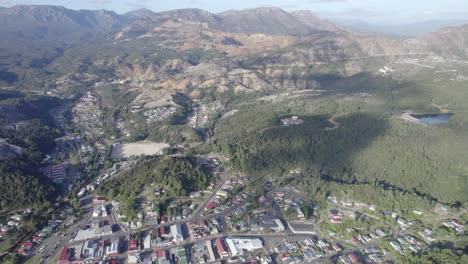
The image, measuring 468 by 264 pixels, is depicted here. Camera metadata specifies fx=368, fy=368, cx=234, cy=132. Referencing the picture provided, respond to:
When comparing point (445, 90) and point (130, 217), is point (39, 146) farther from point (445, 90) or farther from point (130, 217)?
point (445, 90)

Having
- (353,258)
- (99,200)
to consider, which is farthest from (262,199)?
(99,200)

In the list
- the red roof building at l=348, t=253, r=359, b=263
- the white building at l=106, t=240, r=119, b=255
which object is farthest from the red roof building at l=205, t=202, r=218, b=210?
the red roof building at l=348, t=253, r=359, b=263

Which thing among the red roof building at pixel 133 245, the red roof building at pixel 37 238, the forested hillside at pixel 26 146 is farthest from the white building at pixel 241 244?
the forested hillside at pixel 26 146

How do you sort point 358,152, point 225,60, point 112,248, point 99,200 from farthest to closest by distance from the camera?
point 225,60
point 358,152
point 99,200
point 112,248

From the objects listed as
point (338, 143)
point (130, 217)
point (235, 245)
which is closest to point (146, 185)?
point (130, 217)

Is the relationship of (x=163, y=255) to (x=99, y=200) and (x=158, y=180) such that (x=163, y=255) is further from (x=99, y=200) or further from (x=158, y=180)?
(x=158, y=180)

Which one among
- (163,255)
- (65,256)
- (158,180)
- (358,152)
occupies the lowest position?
(163,255)

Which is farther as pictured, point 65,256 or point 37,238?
point 37,238
